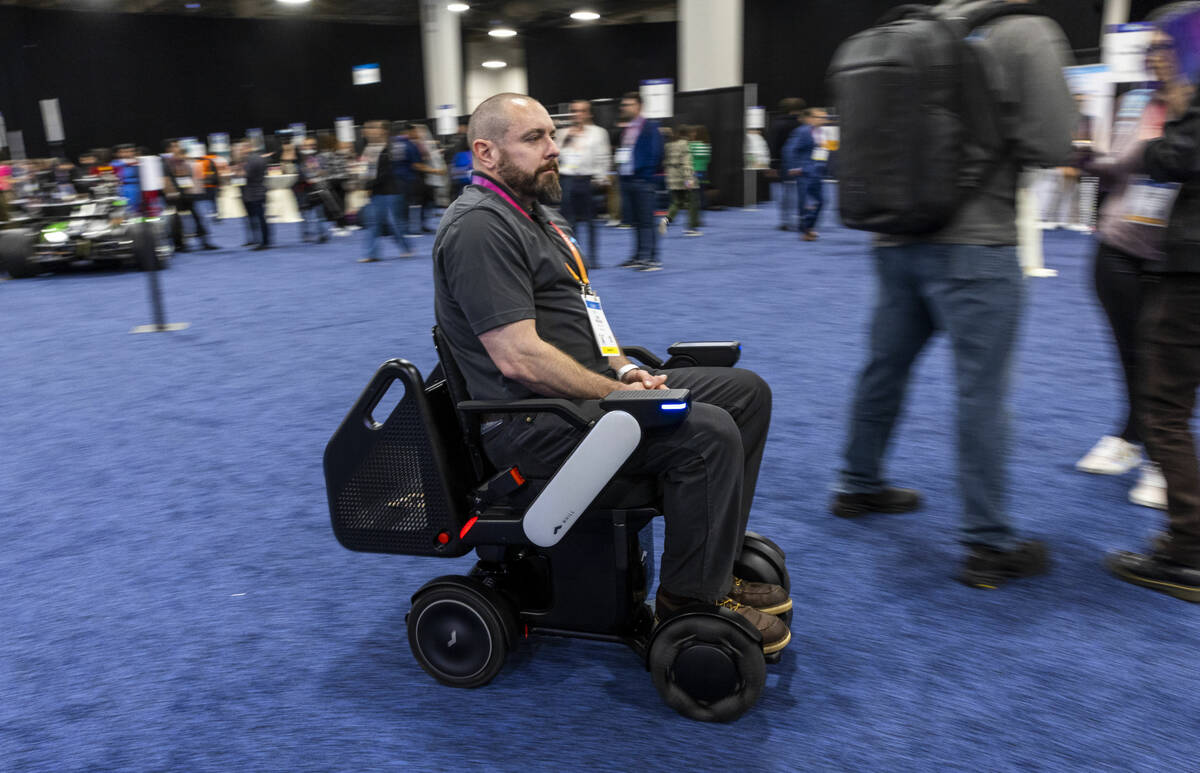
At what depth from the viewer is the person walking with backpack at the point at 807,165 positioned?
10570mm

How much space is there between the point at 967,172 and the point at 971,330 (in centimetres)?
42

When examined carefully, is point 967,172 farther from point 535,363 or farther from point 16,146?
point 16,146

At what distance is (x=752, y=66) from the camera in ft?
71.9

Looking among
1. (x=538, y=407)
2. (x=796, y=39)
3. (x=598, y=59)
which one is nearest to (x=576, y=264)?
(x=538, y=407)

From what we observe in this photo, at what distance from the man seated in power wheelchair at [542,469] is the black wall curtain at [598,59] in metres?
25.4

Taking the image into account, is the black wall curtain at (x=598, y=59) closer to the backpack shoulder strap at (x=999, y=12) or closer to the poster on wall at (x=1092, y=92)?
the poster on wall at (x=1092, y=92)

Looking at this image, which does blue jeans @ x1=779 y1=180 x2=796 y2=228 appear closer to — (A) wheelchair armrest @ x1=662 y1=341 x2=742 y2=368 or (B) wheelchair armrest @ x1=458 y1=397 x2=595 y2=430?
(A) wheelchair armrest @ x1=662 y1=341 x2=742 y2=368

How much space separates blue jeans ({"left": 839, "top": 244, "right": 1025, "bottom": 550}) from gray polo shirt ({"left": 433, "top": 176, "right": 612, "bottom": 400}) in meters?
1.00

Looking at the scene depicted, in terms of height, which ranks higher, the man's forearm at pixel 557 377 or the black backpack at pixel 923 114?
the black backpack at pixel 923 114

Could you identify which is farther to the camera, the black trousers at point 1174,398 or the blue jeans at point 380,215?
the blue jeans at point 380,215

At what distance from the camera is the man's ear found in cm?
205

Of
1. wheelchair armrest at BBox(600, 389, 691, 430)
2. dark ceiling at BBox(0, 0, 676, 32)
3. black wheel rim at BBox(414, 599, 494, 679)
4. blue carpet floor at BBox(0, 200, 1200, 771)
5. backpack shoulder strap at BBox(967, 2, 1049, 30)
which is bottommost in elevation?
blue carpet floor at BBox(0, 200, 1200, 771)

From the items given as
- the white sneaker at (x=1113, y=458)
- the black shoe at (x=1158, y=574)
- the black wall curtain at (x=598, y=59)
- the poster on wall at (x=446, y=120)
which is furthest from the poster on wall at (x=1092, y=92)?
the black wall curtain at (x=598, y=59)

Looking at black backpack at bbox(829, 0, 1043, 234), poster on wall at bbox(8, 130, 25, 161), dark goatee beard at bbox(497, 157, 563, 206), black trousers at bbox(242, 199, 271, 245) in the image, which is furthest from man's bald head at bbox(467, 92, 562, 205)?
poster on wall at bbox(8, 130, 25, 161)
